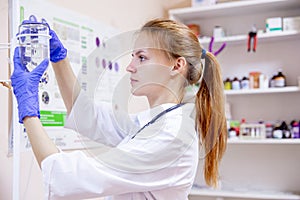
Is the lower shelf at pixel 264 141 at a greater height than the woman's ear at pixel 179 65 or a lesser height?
lesser

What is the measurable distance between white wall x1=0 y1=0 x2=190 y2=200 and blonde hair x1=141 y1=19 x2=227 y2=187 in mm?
480

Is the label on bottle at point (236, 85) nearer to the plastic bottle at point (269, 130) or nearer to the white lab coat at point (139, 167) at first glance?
the plastic bottle at point (269, 130)

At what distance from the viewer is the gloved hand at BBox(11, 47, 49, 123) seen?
3.16 ft

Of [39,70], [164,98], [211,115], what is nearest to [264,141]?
[211,115]

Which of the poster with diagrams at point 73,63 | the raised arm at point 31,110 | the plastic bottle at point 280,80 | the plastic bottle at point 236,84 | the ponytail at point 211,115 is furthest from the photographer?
the plastic bottle at point 236,84

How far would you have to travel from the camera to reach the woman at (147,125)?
0.97 metres

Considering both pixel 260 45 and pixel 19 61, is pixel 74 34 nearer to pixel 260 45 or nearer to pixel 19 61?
pixel 19 61

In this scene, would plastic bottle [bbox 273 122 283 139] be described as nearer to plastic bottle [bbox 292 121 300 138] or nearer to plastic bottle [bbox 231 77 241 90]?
plastic bottle [bbox 292 121 300 138]

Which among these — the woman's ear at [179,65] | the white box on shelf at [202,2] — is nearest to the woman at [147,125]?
the woman's ear at [179,65]

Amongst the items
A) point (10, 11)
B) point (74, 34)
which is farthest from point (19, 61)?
point (74, 34)

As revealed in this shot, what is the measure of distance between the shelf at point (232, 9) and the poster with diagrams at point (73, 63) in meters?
0.70

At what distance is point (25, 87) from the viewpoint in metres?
0.98

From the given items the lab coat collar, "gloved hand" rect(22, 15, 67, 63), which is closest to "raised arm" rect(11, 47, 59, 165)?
"gloved hand" rect(22, 15, 67, 63)

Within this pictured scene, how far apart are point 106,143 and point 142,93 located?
291 millimetres
